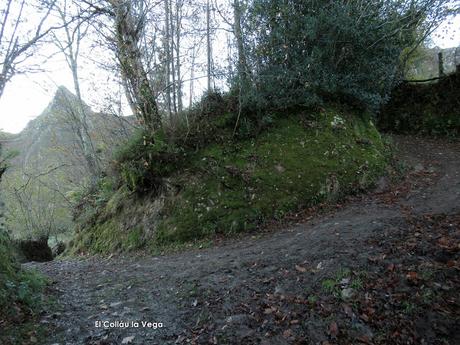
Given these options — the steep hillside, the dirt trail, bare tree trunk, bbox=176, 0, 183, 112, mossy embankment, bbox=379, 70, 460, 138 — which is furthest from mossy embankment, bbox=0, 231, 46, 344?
mossy embankment, bbox=379, 70, 460, 138

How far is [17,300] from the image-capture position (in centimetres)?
347

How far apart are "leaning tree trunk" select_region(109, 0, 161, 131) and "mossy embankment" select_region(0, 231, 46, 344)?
179 inches

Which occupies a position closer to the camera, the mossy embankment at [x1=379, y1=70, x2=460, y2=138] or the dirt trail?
the dirt trail

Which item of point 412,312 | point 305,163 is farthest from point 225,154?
point 412,312

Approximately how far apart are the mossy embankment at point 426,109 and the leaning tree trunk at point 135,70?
9655 millimetres

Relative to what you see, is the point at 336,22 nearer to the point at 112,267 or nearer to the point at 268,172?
the point at 268,172

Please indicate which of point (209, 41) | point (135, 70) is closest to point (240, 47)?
point (209, 41)

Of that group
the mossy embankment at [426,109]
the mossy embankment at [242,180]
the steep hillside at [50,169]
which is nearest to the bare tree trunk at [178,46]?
the mossy embankment at [242,180]

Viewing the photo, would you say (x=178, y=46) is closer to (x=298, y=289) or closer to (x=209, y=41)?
(x=209, y=41)

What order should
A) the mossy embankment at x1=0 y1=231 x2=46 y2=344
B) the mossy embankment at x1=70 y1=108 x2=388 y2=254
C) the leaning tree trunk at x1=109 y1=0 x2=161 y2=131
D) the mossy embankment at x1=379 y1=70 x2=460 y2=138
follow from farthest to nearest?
the mossy embankment at x1=379 y1=70 x2=460 y2=138 < the leaning tree trunk at x1=109 y1=0 x2=161 y2=131 < the mossy embankment at x1=70 y1=108 x2=388 y2=254 < the mossy embankment at x1=0 y1=231 x2=46 y2=344

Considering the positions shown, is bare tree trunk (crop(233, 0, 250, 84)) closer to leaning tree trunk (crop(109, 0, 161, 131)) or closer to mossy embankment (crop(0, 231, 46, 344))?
leaning tree trunk (crop(109, 0, 161, 131))

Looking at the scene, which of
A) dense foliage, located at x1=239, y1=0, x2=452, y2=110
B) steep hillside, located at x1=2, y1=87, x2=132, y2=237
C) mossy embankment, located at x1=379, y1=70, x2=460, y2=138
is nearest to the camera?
dense foliage, located at x1=239, y1=0, x2=452, y2=110

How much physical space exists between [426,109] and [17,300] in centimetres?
1364

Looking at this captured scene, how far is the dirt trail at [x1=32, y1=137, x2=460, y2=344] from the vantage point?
113 inches
